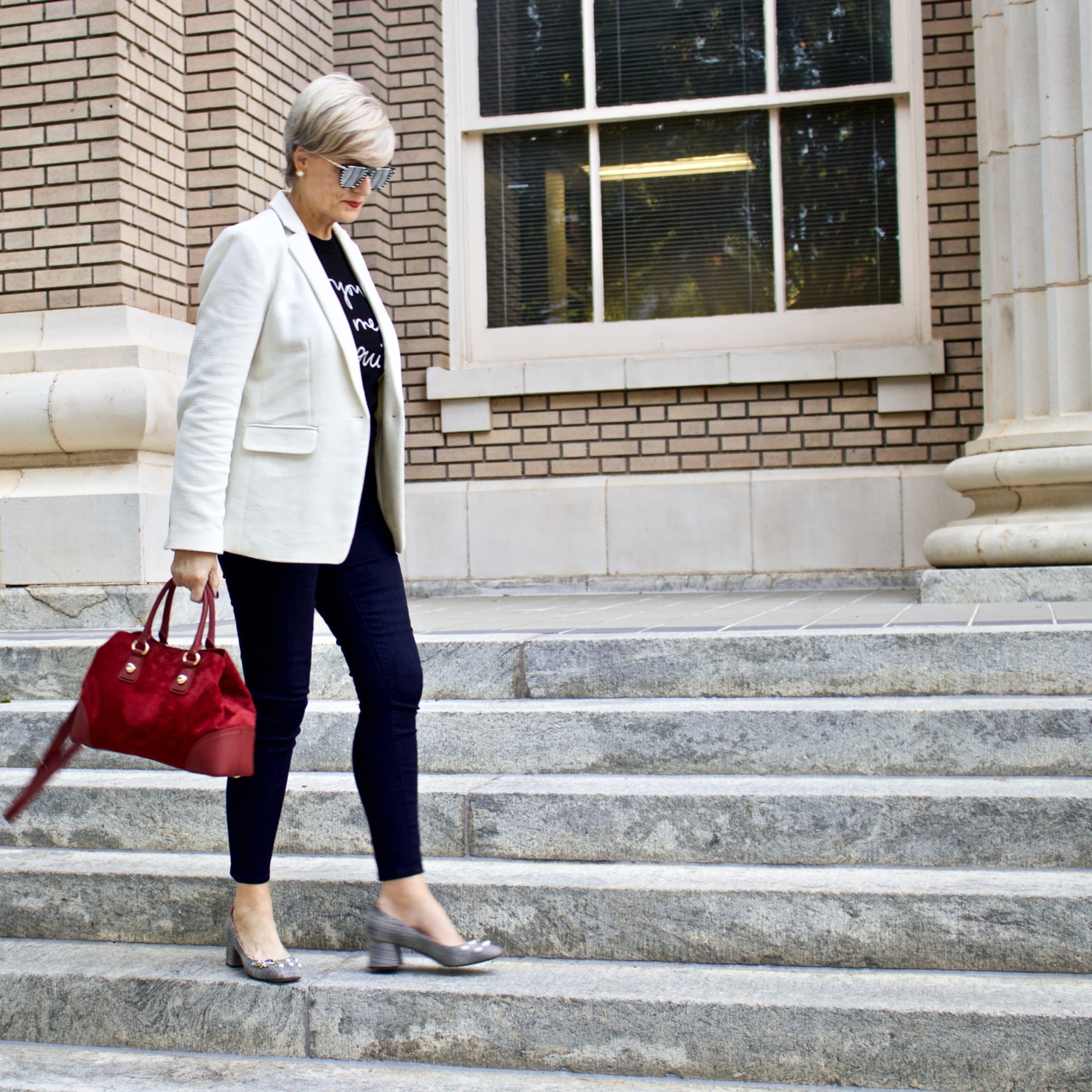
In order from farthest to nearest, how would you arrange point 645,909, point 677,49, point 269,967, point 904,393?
point 677,49 < point 904,393 < point 645,909 < point 269,967

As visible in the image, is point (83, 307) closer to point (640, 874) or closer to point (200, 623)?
point (200, 623)

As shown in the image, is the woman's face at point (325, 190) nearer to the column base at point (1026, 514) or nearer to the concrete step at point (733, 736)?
the concrete step at point (733, 736)

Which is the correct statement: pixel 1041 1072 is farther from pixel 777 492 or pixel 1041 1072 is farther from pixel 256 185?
pixel 256 185

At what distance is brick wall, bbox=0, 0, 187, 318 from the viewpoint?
5.48 m

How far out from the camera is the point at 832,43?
269 inches

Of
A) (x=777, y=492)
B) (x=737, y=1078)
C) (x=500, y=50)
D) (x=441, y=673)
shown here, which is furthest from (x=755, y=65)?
(x=737, y=1078)

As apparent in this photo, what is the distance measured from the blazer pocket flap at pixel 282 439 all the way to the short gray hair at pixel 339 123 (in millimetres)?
551

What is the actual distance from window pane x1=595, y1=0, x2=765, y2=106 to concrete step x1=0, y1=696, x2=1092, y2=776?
4334mm

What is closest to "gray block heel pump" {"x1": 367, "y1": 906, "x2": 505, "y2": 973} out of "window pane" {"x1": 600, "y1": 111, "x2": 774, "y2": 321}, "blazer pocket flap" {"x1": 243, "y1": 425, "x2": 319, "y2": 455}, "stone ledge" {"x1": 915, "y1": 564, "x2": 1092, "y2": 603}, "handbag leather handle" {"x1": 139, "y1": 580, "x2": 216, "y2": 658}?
"handbag leather handle" {"x1": 139, "y1": 580, "x2": 216, "y2": 658}

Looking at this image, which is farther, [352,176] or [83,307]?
[83,307]

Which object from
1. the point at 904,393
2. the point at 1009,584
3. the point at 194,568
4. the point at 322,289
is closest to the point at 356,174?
the point at 322,289

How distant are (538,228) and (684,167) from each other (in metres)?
0.85

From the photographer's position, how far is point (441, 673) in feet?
12.9

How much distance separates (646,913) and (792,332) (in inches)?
179
